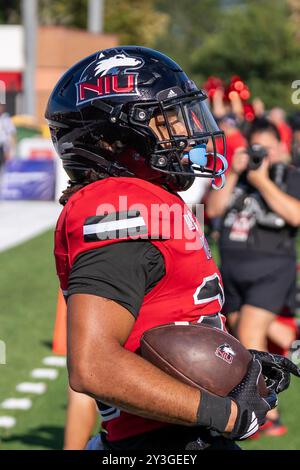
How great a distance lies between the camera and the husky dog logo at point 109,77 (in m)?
2.60

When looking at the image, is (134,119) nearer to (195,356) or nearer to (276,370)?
(195,356)

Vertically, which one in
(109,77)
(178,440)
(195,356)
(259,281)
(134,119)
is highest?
(109,77)

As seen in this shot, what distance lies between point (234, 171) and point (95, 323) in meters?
3.70

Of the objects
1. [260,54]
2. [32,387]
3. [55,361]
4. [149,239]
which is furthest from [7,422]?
[260,54]

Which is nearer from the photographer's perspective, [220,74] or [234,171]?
[234,171]

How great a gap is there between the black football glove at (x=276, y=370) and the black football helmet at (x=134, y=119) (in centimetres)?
54

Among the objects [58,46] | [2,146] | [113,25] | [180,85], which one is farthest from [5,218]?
[113,25]

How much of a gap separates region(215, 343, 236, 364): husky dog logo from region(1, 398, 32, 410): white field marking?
355 cm

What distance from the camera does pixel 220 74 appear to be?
4847cm

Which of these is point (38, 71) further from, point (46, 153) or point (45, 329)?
point (45, 329)

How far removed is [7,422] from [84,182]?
3.16 meters

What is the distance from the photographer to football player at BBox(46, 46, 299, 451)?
90.9 inches

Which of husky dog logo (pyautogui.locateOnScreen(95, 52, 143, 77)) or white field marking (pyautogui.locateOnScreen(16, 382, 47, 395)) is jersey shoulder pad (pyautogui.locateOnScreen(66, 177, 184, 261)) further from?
white field marking (pyautogui.locateOnScreen(16, 382, 47, 395))

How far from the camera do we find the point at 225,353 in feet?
8.27
